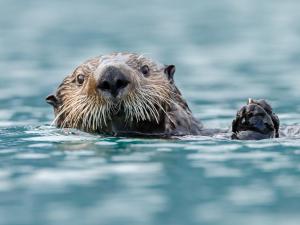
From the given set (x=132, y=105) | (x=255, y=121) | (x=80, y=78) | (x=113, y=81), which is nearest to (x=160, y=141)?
(x=132, y=105)

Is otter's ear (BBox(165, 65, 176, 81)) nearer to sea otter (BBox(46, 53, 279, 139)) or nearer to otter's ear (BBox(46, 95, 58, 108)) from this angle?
sea otter (BBox(46, 53, 279, 139))

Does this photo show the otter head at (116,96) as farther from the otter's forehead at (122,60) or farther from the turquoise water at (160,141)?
the turquoise water at (160,141)

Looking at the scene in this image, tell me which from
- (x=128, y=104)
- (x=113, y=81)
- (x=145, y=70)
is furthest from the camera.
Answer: (x=145, y=70)

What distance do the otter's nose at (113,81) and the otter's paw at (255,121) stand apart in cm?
109

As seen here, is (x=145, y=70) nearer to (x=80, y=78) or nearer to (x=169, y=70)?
(x=169, y=70)

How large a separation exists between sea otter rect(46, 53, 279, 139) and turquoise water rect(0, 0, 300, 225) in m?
0.21

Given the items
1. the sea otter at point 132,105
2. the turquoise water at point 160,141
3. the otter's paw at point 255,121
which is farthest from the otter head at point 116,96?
the otter's paw at point 255,121

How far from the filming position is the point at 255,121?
31.1ft

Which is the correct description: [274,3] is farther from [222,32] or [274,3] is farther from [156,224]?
[156,224]

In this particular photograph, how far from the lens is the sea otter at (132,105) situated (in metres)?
9.28

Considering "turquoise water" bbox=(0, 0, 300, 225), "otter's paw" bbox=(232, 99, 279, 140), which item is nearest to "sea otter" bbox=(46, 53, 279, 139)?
"otter's paw" bbox=(232, 99, 279, 140)

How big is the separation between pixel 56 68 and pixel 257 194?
11.7 meters

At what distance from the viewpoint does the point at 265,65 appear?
59.2 feet

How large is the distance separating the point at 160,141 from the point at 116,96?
571mm
